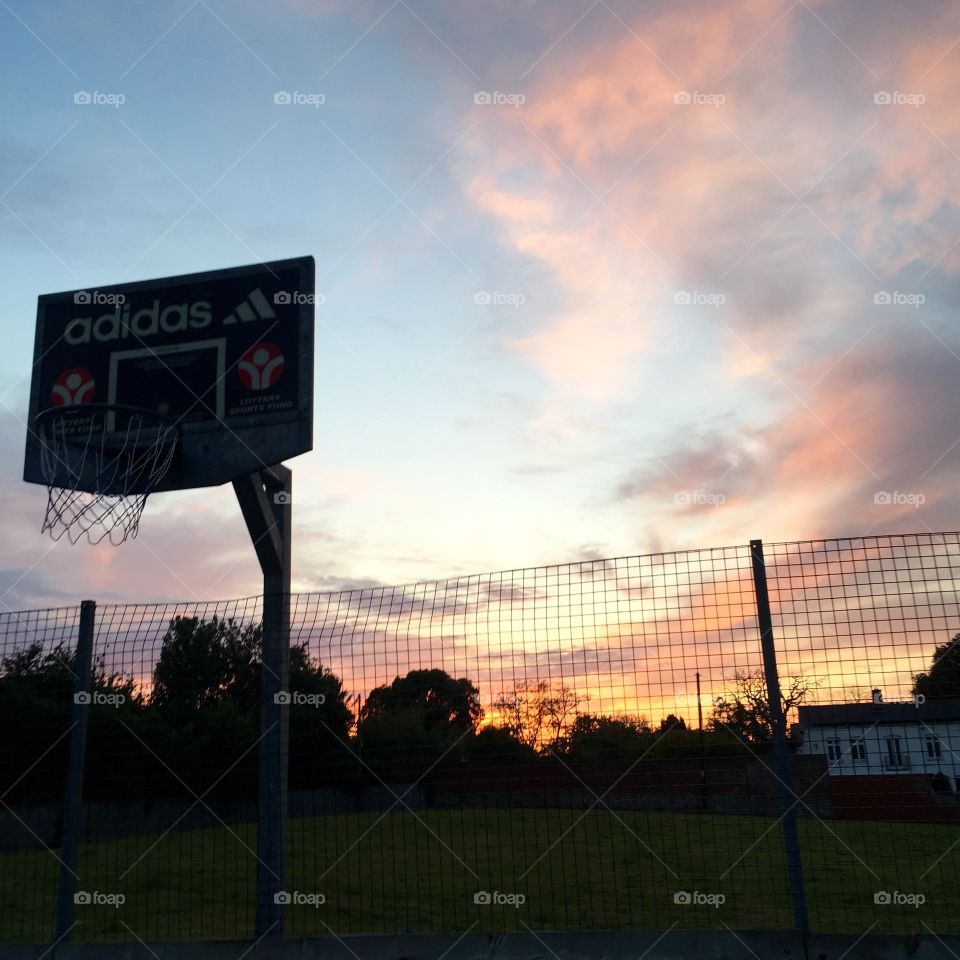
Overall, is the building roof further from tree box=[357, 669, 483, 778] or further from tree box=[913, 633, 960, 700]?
tree box=[357, 669, 483, 778]

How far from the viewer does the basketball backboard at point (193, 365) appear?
9055 millimetres

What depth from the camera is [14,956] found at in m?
7.61

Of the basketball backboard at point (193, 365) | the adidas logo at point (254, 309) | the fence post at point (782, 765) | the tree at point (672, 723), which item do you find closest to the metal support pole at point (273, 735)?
the basketball backboard at point (193, 365)

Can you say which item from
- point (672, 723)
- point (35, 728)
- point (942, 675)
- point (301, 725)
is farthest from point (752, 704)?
point (35, 728)

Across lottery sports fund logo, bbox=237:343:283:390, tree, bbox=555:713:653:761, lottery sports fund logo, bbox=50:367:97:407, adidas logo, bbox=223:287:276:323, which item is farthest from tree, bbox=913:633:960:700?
lottery sports fund logo, bbox=50:367:97:407

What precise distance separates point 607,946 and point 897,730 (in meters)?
2.49

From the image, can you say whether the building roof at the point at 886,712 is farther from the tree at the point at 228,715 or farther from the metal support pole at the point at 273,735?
the metal support pole at the point at 273,735

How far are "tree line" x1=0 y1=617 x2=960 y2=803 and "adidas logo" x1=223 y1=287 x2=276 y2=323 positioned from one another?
327cm

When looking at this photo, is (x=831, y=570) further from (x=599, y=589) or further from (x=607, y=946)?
(x=607, y=946)

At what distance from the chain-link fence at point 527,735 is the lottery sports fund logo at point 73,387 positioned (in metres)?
2.76

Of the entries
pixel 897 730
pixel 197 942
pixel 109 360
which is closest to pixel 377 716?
pixel 197 942

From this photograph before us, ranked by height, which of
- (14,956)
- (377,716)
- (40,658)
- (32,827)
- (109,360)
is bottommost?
(14,956)

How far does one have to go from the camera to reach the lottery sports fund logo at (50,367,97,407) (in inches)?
392

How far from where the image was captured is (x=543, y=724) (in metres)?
6.95
